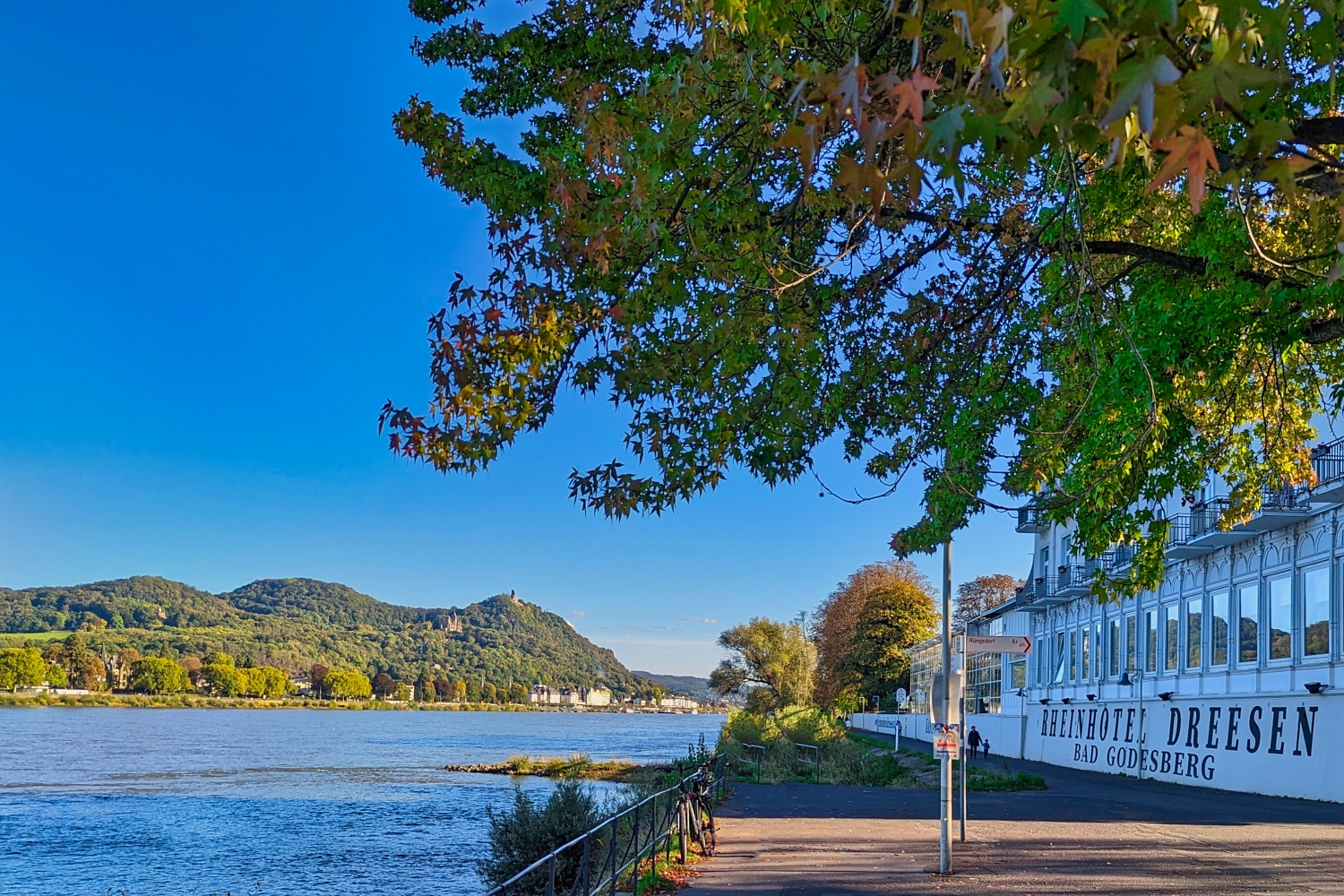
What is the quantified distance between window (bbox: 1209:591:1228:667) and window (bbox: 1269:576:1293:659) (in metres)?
3.14

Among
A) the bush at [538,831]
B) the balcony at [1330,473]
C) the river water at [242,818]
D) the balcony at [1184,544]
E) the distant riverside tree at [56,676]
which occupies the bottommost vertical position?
the distant riverside tree at [56,676]

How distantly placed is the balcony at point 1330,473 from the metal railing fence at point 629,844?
17.1 m

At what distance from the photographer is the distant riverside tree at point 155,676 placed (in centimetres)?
19438

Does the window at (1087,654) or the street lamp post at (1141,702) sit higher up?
the window at (1087,654)

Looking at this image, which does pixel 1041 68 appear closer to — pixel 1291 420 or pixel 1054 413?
pixel 1054 413

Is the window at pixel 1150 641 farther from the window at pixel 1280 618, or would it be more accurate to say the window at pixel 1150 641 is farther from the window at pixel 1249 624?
the window at pixel 1280 618

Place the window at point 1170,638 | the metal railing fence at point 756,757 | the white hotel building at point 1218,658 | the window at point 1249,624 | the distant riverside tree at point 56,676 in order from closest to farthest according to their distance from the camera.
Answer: the white hotel building at point 1218,658
the window at point 1249,624
the metal railing fence at point 756,757
the window at point 1170,638
the distant riverside tree at point 56,676

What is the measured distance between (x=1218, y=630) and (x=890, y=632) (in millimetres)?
44696

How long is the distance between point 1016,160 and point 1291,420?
11.2 m

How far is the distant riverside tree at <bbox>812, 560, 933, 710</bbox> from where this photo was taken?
276ft

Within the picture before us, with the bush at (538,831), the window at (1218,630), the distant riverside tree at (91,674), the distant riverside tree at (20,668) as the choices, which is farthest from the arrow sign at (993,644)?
the distant riverside tree at (91,674)

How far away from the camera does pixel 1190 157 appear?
303 cm

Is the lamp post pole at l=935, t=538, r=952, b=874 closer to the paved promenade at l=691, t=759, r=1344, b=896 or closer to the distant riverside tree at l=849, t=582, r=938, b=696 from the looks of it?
the paved promenade at l=691, t=759, r=1344, b=896

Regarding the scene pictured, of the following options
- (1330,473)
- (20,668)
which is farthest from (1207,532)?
(20,668)
